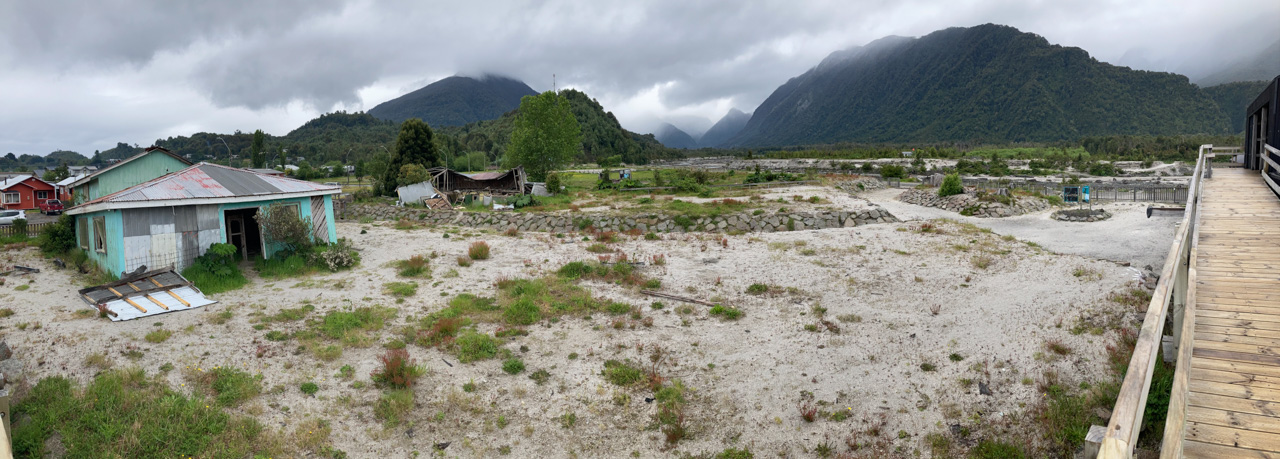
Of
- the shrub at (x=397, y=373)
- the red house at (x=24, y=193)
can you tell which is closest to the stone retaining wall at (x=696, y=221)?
the shrub at (x=397, y=373)

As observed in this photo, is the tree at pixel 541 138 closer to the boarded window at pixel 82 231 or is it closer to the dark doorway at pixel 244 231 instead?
the dark doorway at pixel 244 231

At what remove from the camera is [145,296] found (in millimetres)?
13062

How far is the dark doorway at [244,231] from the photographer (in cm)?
1877

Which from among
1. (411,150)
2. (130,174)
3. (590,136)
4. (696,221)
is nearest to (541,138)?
(411,150)

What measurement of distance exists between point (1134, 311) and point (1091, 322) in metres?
1.33

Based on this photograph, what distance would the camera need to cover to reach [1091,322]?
10203mm

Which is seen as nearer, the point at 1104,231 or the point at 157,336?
the point at 157,336

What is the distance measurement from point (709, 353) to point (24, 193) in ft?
234

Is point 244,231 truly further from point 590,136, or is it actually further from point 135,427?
point 590,136

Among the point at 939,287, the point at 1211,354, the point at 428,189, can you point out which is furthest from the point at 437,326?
the point at 428,189

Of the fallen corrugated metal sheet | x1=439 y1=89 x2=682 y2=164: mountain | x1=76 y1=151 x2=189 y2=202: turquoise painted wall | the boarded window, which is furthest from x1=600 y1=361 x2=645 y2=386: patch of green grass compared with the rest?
x1=439 y1=89 x2=682 y2=164: mountain

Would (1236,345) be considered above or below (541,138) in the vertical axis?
below

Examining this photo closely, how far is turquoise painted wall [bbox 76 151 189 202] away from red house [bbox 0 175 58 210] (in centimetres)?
4476

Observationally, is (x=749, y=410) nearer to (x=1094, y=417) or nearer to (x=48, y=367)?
(x=1094, y=417)
